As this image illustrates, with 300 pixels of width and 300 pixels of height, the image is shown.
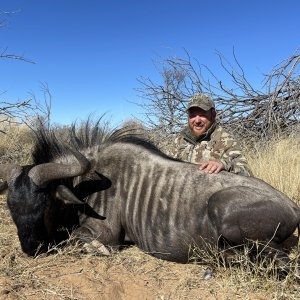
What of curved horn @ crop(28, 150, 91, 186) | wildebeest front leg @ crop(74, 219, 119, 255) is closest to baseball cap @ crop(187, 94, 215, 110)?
curved horn @ crop(28, 150, 91, 186)

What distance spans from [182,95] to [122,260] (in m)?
4.25

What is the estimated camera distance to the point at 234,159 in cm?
365

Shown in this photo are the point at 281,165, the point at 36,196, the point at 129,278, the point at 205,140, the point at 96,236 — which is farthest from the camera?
the point at 281,165

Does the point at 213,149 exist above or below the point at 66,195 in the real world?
above

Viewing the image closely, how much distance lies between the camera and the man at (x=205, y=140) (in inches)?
148

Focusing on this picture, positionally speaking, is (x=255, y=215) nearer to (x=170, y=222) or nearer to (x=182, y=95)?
(x=170, y=222)

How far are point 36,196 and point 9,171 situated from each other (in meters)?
0.34

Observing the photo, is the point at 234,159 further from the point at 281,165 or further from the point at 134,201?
the point at 281,165

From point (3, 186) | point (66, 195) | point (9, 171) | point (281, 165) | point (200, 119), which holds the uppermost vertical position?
point (200, 119)

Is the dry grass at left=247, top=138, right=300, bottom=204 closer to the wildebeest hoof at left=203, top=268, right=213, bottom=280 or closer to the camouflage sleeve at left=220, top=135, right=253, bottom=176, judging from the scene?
the camouflage sleeve at left=220, top=135, right=253, bottom=176

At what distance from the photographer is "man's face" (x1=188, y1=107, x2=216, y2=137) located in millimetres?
3926

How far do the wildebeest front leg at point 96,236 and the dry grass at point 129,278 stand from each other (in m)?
0.09

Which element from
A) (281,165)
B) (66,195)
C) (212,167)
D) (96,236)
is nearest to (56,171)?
(66,195)

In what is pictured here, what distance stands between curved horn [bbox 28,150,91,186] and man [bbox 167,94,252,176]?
1.30 m
